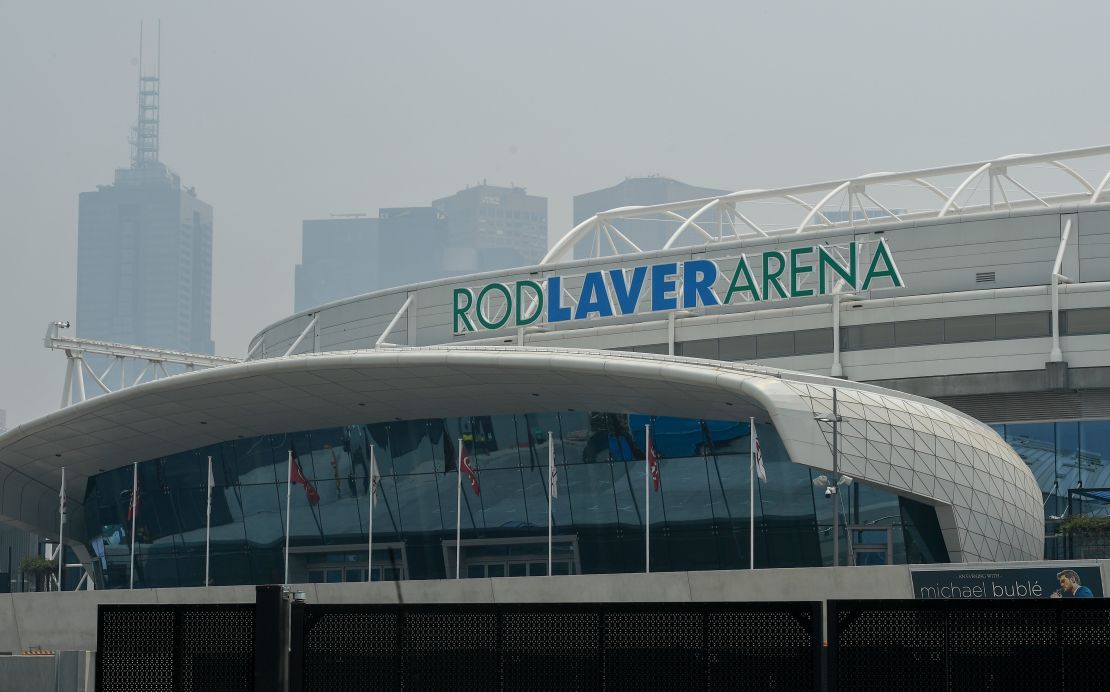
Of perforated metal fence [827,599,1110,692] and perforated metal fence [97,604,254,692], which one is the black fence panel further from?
perforated metal fence [97,604,254,692]

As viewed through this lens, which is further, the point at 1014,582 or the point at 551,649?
the point at 1014,582

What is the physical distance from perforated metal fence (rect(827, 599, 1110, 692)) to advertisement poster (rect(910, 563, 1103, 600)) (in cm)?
2618

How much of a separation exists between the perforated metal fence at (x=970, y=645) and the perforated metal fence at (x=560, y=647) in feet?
1.28

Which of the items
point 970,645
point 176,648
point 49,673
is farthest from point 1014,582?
point 176,648

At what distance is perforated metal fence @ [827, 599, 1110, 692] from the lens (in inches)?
581

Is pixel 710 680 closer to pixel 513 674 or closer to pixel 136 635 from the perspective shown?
pixel 513 674

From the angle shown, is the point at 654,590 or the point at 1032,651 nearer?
the point at 1032,651

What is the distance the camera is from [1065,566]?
134ft

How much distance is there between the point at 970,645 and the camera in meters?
15.0

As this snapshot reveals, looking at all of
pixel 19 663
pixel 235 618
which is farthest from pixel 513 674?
pixel 19 663

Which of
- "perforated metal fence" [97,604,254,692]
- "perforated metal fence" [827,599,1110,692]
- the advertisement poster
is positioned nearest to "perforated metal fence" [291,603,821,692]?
"perforated metal fence" [827,599,1110,692]

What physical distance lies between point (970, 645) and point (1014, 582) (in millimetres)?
27681

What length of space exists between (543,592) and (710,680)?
1283 inches

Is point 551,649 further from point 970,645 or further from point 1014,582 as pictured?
point 1014,582
